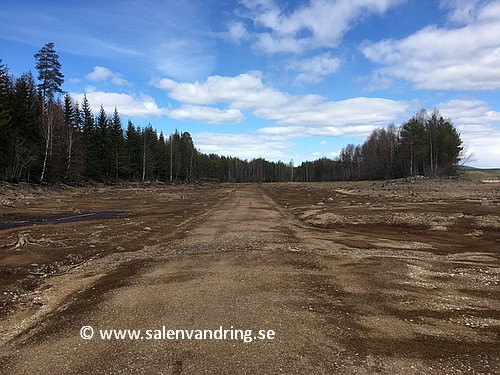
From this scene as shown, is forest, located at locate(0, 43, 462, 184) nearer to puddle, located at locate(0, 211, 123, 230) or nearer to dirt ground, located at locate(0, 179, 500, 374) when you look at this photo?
puddle, located at locate(0, 211, 123, 230)

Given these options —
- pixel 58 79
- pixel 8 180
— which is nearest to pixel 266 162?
pixel 58 79

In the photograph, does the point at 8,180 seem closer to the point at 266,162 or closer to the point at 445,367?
the point at 445,367

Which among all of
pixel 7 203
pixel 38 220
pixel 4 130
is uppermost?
pixel 4 130

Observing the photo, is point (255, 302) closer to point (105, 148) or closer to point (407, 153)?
point (105, 148)

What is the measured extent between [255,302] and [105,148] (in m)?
72.9

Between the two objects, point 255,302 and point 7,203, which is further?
point 7,203

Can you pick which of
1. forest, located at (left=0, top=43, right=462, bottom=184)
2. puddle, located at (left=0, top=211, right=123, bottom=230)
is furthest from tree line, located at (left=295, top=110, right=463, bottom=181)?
puddle, located at (left=0, top=211, right=123, bottom=230)

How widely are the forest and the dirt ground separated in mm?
37564

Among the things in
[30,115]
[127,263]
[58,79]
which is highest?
[58,79]

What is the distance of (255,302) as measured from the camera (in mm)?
7328

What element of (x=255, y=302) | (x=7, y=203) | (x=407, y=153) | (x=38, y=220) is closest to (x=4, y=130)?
(x=7, y=203)

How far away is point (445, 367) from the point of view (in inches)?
190

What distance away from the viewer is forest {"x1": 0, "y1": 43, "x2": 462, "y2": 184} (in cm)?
4838

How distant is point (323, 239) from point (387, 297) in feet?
25.9
